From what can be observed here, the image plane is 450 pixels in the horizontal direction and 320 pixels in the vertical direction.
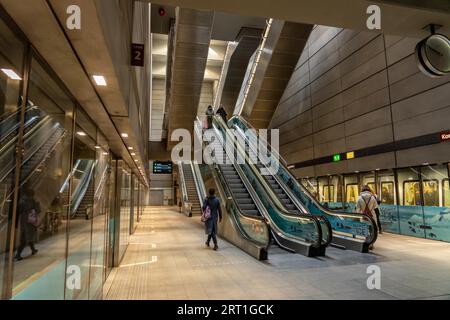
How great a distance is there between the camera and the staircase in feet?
59.3

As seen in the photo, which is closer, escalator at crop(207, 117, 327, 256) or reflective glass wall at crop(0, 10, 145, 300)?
reflective glass wall at crop(0, 10, 145, 300)

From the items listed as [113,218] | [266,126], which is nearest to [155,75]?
[266,126]

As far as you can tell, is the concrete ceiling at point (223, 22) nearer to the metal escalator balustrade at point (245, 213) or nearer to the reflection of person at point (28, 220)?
the metal escalator balustrade at point (245, 213)

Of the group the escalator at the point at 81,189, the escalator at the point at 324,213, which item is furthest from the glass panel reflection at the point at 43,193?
the escalator at the point at 324,213

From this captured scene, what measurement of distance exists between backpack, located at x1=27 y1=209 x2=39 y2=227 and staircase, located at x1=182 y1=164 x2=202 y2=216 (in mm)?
16011

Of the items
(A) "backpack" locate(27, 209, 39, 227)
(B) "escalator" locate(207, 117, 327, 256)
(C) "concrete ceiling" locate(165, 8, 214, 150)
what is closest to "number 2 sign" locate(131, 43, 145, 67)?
(A) "backpack" locate(27, 209, 39, 227)

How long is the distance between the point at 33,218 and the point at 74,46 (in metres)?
1.13

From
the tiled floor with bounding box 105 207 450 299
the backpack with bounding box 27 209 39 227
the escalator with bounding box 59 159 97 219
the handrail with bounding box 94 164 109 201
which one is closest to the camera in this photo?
the backpack with bounding box 27 209 39 227

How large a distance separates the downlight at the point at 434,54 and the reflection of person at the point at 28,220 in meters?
5.39

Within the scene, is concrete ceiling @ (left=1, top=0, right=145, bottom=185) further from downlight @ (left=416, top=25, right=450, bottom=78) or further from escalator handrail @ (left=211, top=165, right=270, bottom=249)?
downlight @ (left=416, top=25, right=450, bottom=78)

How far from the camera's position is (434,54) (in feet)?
15.4

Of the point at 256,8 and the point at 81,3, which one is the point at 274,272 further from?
the point at 81,3

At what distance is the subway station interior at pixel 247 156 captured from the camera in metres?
1.82

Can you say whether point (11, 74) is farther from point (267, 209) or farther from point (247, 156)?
point (247, 156)
